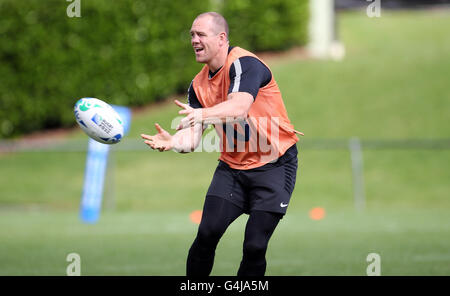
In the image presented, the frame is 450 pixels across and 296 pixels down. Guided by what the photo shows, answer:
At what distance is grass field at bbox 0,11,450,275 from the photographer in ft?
29.3

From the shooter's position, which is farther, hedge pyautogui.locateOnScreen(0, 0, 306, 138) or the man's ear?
hedge pyautogui.locateOnScreen(0, 0, 306, 138)

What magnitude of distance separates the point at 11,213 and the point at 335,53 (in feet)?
41.2

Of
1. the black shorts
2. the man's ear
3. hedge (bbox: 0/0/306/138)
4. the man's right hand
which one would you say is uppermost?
hedge (bbox: 0/0/306/138)

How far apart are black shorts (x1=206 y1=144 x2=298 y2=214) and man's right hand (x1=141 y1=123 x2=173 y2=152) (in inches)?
22.9

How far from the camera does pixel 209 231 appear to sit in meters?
5.77

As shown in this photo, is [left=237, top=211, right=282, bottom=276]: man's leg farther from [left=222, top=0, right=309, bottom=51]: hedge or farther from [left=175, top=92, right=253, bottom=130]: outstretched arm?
[left=222, top=0, right=309, bottom=51]: hedge

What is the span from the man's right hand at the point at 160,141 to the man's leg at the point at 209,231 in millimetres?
595

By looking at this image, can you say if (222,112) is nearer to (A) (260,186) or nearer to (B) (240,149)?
(B) (240,149)

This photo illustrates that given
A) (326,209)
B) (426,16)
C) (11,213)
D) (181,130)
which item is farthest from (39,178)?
(426,16)

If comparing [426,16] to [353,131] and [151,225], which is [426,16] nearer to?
[353,131]

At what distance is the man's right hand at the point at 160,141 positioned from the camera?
218 inches

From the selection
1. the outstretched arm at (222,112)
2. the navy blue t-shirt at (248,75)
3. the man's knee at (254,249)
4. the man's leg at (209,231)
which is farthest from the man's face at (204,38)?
the man's knee at (254,249)

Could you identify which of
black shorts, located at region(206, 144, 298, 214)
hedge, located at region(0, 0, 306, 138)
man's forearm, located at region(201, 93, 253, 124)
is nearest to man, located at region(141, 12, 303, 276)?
black shorts, located at region(206, 144, 298, 214)
